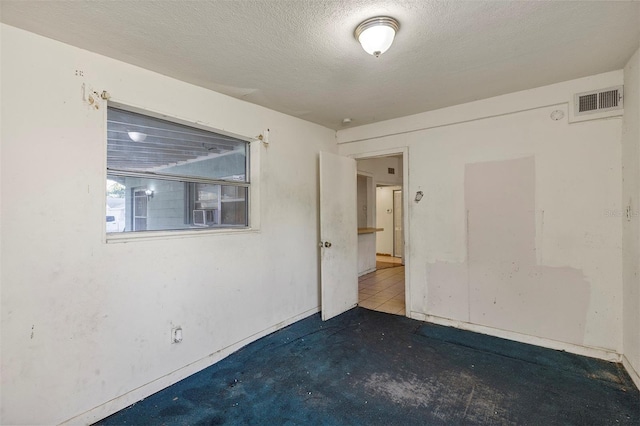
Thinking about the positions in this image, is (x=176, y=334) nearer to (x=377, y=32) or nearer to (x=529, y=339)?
(x=377, y=32)

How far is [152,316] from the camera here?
2.15 meters

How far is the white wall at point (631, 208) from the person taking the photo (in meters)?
2.07

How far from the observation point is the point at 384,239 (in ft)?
25.9

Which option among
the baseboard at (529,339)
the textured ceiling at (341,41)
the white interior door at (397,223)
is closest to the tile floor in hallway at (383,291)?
the baseboard at (529,339)

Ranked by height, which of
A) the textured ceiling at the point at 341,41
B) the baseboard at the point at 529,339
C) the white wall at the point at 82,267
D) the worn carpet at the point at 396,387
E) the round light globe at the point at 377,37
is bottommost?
the worn carpet at the point at 396,387

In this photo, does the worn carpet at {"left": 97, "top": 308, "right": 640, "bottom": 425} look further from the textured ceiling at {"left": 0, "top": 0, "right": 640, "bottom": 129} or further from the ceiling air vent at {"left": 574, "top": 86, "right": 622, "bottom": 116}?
the textured ceiling at {"left": 0, "top": 0, "right": 640, "bottom": 129}

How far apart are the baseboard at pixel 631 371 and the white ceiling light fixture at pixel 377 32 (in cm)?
290

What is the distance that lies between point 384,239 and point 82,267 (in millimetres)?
6902

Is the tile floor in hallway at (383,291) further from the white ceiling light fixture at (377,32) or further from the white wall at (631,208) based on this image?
the white ceiling light fixture at (377,32)

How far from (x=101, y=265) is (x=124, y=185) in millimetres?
589

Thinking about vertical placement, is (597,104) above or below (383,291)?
above

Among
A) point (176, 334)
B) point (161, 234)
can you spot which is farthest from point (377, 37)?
point (176, 334)

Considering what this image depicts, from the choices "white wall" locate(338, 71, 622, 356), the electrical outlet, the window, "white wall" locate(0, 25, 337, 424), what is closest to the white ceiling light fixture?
"white wall" locate(0, 25, 337, 424)

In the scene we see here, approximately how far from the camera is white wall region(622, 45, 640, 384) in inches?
81.7
